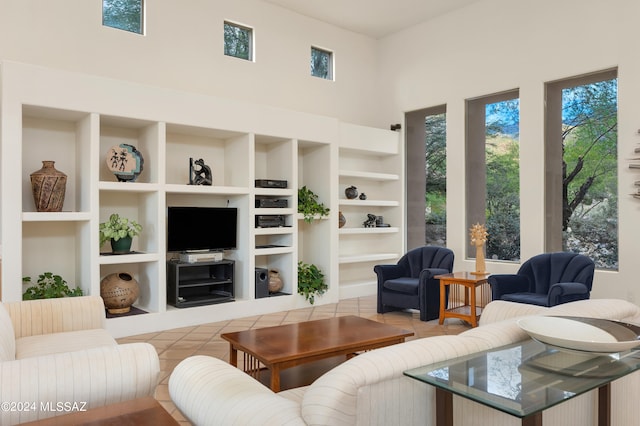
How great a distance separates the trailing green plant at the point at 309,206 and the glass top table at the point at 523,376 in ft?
15.9

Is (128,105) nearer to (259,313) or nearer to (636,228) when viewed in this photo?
(259,313)

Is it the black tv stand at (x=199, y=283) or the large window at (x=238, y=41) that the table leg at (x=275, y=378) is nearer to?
the black tv stand at (x=199, y=283)

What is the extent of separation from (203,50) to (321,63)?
2112 mm

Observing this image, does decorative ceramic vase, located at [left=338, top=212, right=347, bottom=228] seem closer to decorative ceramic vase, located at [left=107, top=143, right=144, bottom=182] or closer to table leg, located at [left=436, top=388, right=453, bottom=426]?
decorative ceramic vase, located at [left=107, top=143, right=144, bottom=182]

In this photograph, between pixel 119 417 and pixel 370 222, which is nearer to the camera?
pixel 119 417

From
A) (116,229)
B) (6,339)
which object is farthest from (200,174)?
(6,339)

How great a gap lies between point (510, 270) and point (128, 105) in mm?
5006

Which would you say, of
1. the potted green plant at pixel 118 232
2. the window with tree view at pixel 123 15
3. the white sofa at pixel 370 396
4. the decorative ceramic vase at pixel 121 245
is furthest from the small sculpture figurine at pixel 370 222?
the white sofa at pixel 370 396

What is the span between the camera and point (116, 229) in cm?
495

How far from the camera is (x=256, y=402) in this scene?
1449 millimetres

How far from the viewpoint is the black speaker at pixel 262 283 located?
5.93m

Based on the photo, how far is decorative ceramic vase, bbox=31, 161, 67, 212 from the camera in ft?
15.0

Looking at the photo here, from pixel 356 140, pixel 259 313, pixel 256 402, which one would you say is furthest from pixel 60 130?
pixel 256 402

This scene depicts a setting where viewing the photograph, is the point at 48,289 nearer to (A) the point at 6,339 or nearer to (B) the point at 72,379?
(A) the point at 6,339
